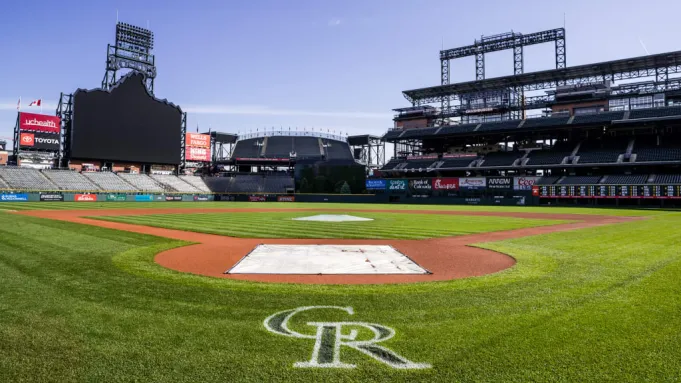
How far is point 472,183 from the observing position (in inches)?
2034

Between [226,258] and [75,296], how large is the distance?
396cm

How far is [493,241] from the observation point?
42.8ft

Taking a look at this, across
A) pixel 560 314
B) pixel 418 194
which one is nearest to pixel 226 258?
pixel 560 314

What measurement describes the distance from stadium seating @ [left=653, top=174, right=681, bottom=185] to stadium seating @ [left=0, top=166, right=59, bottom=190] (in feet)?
211

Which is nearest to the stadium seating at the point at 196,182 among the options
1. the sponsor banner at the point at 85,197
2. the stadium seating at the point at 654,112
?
the sponsor banner at the point at 85,197

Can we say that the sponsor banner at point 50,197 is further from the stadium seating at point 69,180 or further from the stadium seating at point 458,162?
the stadium seating at point 458,162

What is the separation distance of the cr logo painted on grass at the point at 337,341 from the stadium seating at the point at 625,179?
46125 millimetres

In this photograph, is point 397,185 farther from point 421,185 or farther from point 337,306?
point 337,306

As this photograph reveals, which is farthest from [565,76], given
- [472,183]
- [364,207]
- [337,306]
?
[337,306]

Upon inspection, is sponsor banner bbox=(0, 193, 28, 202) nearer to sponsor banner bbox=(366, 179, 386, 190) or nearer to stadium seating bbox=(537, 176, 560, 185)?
sponsor banner bbox=(366, 179, 386, 190)

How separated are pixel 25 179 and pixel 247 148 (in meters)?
42.6

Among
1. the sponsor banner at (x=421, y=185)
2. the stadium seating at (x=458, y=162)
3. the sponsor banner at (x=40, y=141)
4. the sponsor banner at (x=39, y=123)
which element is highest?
the sponsor banner at (x=39, y=123)

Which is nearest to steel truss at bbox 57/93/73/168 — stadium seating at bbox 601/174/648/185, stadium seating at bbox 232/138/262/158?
stadium seating at bbox 232/138/262/158

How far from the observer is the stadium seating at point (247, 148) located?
281ft
